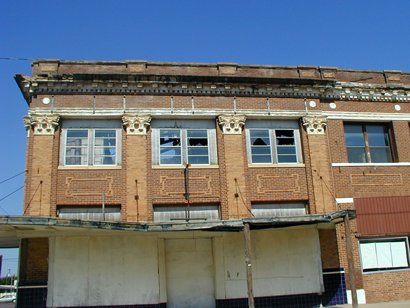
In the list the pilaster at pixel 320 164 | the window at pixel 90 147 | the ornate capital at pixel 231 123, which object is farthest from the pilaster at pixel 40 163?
the pilaster at pixel 320 164

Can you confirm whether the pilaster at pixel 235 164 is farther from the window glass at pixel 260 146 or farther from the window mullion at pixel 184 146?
the window mullion at pixel 184 146

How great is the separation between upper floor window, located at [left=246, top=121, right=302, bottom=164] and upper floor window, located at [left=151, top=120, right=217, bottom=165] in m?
1.53

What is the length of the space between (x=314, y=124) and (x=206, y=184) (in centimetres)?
499

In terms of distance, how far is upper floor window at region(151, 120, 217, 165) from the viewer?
18172 mm

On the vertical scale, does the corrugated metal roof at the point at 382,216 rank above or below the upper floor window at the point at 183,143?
below

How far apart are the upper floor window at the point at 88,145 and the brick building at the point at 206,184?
0.05 meters

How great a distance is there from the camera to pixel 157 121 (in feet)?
60.4

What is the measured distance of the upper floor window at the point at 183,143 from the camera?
18172 mm

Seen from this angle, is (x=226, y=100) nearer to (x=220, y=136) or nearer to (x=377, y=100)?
(x=220, y=136)

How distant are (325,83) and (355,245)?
6440 mm

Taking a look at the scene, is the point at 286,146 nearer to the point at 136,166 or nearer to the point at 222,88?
the point at 222,88

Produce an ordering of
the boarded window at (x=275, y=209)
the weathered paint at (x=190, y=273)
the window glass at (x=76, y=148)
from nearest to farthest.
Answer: the weathered paint at (x=190, y=273) → the window glass at (x=76, y=148) → the boarded window at (x=275, y=209)

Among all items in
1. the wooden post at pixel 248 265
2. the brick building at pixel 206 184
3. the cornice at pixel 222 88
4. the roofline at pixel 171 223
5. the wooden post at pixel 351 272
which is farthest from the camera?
the cornice at pixel 222 88

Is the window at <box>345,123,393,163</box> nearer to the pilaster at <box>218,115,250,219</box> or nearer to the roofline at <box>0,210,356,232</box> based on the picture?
the pilaster at <box>218,115,250,219</box>
